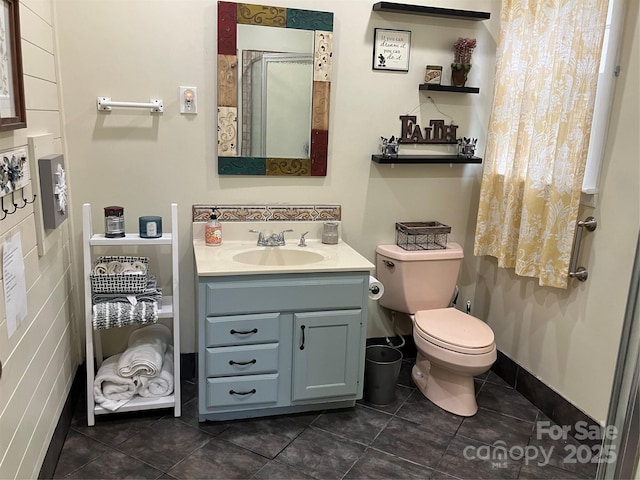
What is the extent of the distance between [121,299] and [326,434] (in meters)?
1.10

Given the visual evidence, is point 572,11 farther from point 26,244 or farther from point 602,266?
point 26,244

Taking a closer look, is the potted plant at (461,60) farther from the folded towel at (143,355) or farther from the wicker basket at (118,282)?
the folded towel at (143,355)

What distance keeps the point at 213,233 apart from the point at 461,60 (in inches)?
62.9

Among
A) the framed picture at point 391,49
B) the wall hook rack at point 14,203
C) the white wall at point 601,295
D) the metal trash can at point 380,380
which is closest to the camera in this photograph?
the wall hook rack at point 14,203

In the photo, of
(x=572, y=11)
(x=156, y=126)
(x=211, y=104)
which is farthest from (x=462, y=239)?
(x=156, y=126)

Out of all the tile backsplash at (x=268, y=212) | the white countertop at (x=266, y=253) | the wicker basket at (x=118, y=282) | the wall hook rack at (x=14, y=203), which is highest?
the wall hook rack at (x=14, y=203)

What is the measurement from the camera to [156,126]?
2445 mm

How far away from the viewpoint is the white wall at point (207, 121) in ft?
7.67

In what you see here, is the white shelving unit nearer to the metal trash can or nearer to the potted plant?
the metal trash can

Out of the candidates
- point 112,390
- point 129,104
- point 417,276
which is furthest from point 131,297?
point 417,276

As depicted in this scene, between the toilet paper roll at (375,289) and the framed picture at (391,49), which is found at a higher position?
the framed picture at (391,49)

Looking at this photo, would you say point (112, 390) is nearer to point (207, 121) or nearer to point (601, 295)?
point (207, 121)

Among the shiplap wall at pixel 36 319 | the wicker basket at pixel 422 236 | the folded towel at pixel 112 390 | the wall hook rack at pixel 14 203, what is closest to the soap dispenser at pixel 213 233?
the shiplap wall at pixel 36 319

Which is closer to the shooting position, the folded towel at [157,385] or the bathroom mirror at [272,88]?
the folded towel at [157,385]
